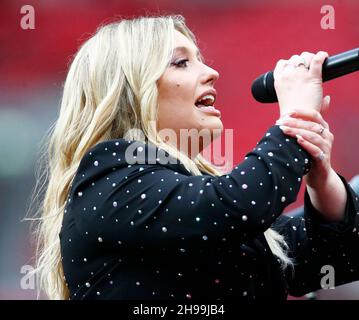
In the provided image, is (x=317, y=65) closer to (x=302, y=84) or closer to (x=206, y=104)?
(x=302, y=84)

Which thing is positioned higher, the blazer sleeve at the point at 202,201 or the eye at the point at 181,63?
the eye at the point at 181,63

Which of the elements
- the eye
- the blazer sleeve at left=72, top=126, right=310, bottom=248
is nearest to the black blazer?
the blazer sleeve at left=72, top=126, right=310, bottom=248

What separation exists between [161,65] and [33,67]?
2133 mm

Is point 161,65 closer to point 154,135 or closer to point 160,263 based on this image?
point 154,135

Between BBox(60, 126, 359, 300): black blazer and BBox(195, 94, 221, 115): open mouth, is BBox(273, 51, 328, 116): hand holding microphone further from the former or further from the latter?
BBox(195, 94, 221, 115): open mouth

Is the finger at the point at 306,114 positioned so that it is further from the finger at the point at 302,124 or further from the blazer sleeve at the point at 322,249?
the blazer sleeve at the point at 322,249

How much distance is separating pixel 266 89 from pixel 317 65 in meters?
0.11

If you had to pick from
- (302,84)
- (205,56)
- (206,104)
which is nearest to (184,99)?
(206,104)

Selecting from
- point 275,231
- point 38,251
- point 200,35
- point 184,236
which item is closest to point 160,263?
point 184,236

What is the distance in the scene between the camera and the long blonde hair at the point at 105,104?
108cm

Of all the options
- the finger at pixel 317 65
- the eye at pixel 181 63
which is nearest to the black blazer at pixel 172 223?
the finger at pixel 317 65

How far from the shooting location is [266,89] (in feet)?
3.43

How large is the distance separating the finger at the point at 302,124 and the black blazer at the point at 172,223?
0.02 meters
